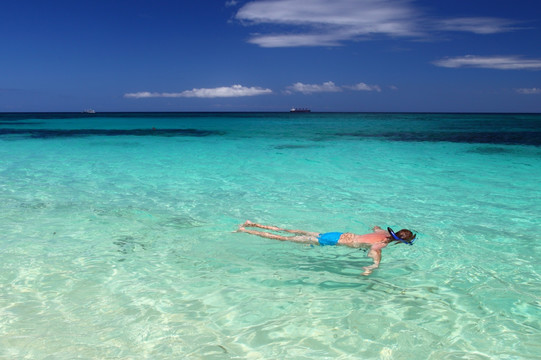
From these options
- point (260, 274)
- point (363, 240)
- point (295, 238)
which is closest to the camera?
point (260, 274)

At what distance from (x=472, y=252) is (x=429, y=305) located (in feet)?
7.47

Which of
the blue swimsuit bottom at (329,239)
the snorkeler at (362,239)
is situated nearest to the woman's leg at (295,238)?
the snorkeler at (362,239)

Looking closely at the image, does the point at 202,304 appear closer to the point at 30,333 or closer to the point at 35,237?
the point at 30,333

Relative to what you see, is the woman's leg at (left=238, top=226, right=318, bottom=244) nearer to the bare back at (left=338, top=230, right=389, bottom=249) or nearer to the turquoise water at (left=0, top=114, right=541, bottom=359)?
the turquoise water at (left=0, top=114, right=541, bottom=359)

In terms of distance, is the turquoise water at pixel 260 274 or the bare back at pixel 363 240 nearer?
the turquoise water at pixel 260 274

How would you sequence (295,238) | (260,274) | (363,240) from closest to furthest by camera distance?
(260,274) < (363,240) < (295,238)

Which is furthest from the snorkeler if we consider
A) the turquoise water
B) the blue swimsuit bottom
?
the turquoise water

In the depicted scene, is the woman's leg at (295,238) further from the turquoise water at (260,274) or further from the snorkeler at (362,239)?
the turquoise water at (260,274)

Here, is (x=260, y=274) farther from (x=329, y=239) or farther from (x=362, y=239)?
(x=362, y=239)

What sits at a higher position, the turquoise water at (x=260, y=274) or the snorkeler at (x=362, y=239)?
the snorkeler at (x=362, y=239)

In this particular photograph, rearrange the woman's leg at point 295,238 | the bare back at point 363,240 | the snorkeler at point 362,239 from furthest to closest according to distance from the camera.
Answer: the woman's leg at point 295,238
the bare back at point 363,240
the snorkeler at point 362,239

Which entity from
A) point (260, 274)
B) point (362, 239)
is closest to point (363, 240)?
point (362, 239)

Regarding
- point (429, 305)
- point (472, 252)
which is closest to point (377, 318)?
point (429, 305)

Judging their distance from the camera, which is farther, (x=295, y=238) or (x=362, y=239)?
(x=295, y=238)
